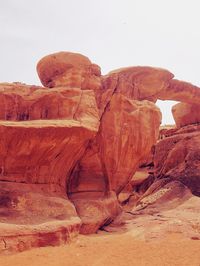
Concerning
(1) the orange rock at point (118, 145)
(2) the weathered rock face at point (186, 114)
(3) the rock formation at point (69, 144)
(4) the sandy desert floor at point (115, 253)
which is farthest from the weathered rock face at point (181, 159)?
(4) the sandy desert floor at point (115, 253)

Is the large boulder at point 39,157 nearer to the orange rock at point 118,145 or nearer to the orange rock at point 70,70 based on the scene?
the orange rock at point 118,145

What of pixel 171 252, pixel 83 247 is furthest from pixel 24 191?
pixel 171 252

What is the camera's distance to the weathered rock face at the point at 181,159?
11.7 meters

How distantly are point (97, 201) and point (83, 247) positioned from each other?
81.1 inches

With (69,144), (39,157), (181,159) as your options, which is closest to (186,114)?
(181,159)

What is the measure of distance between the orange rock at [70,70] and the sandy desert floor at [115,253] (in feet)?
13.1

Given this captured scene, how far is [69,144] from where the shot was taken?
8117 mm

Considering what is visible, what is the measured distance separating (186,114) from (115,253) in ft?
32.4

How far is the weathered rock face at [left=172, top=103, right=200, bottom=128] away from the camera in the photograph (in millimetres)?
15031

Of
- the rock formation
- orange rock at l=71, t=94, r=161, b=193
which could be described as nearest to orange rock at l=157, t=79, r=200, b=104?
the rock formation

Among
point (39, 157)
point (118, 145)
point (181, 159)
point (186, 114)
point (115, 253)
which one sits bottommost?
point (181, 159)

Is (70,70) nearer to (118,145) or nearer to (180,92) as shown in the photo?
(118,145)

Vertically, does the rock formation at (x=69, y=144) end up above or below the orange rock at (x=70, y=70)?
below

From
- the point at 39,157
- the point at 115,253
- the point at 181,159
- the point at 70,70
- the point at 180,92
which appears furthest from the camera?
the point at 180,92
